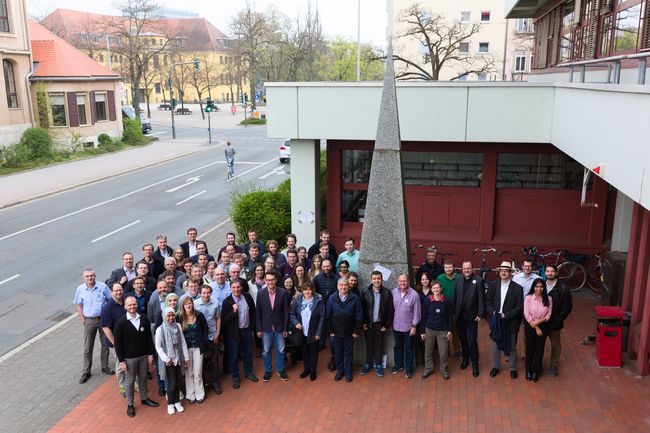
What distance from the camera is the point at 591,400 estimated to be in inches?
314

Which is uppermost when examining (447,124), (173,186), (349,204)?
(447,124)

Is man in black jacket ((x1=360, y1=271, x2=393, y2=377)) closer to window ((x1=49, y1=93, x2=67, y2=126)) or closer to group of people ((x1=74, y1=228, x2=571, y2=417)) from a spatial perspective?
group of people ((x1=74, y1=228, x2=571, y2=417))

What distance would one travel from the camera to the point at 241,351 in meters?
9.01

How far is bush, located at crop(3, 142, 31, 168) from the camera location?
31.2 meters

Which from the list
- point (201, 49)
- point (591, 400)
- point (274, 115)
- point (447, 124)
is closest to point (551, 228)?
point (447, 124)

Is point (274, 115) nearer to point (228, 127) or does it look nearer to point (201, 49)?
point (228, 127)

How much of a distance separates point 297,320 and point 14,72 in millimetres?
32732

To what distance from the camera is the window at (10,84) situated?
112 ft

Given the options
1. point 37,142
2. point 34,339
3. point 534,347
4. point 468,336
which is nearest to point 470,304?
point 468,336

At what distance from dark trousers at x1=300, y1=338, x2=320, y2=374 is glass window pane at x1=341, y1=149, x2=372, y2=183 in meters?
5.27

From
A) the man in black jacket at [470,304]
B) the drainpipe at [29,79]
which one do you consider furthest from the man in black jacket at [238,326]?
the drainpipe at [29,79]

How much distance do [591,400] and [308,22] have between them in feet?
145

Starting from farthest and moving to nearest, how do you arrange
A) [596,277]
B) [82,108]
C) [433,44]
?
[82,108] → [433,44] → [596,277]

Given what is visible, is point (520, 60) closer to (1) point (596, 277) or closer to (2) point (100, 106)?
(2) point (100, 106)
